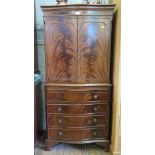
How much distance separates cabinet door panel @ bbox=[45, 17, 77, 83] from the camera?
2.54m

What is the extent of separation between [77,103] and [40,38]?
3.46 feet

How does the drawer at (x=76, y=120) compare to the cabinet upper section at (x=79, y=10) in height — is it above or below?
below

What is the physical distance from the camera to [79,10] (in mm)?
2484

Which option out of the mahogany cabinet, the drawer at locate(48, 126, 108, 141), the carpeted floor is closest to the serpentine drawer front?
the mahogany cabinet

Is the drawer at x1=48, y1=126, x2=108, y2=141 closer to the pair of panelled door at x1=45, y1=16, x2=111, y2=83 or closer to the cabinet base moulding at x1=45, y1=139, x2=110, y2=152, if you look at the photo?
the cabinet base moulding at x1=45, y1=139, x2=110, y2=152

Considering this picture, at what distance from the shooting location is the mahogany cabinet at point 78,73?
2523 millimetres

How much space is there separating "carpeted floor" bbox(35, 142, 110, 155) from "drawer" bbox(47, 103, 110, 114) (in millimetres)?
487

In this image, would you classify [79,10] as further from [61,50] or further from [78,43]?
[61,50]

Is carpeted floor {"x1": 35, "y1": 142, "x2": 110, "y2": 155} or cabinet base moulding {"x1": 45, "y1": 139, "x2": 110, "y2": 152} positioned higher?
cabinet base moulding {"x1": 45, "y1": 139, "x2": 110, "y2": 152}

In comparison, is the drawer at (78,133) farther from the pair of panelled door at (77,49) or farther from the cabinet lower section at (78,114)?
the pair of panelled door at (77,49)

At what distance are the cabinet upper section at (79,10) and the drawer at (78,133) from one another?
133cm

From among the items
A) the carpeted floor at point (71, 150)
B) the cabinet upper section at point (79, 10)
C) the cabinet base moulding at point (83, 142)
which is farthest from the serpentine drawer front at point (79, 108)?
the cabinet upper section at point (79, 10)

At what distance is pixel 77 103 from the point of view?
8.65 ft
